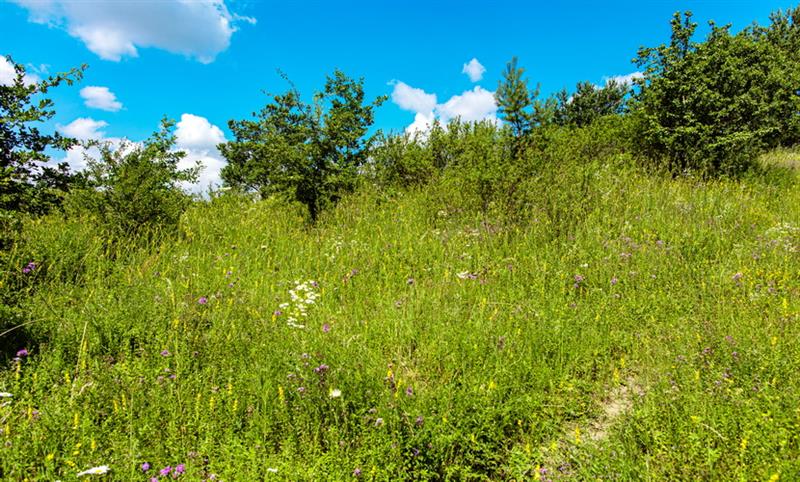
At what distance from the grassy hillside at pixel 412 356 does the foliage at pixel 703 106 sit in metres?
4.47

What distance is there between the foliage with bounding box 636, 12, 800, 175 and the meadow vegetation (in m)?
2.00

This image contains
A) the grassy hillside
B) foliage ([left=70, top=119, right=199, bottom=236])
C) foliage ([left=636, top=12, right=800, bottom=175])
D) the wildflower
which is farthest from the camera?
foliage ([left=636, top=12, right=800, bottom=175])

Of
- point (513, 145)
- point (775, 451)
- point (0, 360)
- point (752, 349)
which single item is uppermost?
point (513, 145)

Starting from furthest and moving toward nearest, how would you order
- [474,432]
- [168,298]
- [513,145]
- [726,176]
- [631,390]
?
[726,176]
[513,145]
[168,298]
[631,390]
[474,432]

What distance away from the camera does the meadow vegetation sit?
2410 millimetres

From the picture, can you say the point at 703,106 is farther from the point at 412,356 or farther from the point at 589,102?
the point at 589,102

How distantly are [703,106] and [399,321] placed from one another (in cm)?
972

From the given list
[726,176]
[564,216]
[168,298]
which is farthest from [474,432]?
[726,176]

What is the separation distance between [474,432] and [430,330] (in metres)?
1.14

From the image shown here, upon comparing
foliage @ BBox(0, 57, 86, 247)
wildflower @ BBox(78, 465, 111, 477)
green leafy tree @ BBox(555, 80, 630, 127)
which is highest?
green leafy tree @ BBox(555, 80, 630, 127)

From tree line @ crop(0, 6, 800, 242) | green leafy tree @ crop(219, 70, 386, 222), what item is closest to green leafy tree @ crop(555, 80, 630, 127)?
tree line @ crop(0, 6, 800, 242)

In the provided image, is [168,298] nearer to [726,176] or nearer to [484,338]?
[484,338]

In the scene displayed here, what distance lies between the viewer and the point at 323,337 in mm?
3449

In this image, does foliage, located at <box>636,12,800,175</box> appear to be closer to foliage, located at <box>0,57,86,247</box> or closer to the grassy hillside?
the grassy hillside
